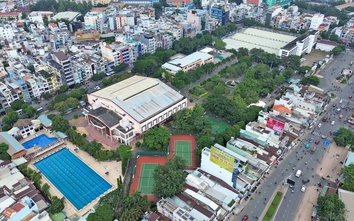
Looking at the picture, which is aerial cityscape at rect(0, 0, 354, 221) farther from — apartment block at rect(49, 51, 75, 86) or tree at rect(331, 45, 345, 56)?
tree at rect(331, 45, 345, 56)

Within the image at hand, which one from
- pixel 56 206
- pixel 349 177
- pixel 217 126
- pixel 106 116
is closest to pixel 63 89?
pixel 106 116

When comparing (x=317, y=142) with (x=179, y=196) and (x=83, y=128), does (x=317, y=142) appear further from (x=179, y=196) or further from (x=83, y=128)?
(x=83, y=128)

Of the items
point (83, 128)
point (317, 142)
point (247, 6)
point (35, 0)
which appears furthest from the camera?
point (35, 0)

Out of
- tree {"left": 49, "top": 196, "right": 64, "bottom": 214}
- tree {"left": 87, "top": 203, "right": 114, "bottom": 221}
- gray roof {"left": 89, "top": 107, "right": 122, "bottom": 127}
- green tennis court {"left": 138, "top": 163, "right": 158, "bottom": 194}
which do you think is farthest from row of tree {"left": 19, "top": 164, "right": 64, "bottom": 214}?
gray roof {"left": 89, "top": 107, "right": 122, "bottom": 127}

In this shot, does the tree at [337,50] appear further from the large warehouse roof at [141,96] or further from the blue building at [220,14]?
the large warehouse roof at [141,96]

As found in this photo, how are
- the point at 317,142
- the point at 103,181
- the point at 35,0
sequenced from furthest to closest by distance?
the point at 35,0 → the point at 317,142 → the point at 103,181

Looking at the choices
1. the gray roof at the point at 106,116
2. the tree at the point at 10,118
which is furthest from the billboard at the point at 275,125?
the tree at the point at 10,118

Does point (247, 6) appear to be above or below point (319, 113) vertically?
above

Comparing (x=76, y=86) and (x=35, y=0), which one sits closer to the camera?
(x=76, y=86)

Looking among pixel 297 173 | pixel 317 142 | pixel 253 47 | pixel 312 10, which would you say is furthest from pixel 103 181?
pixel 312 10
